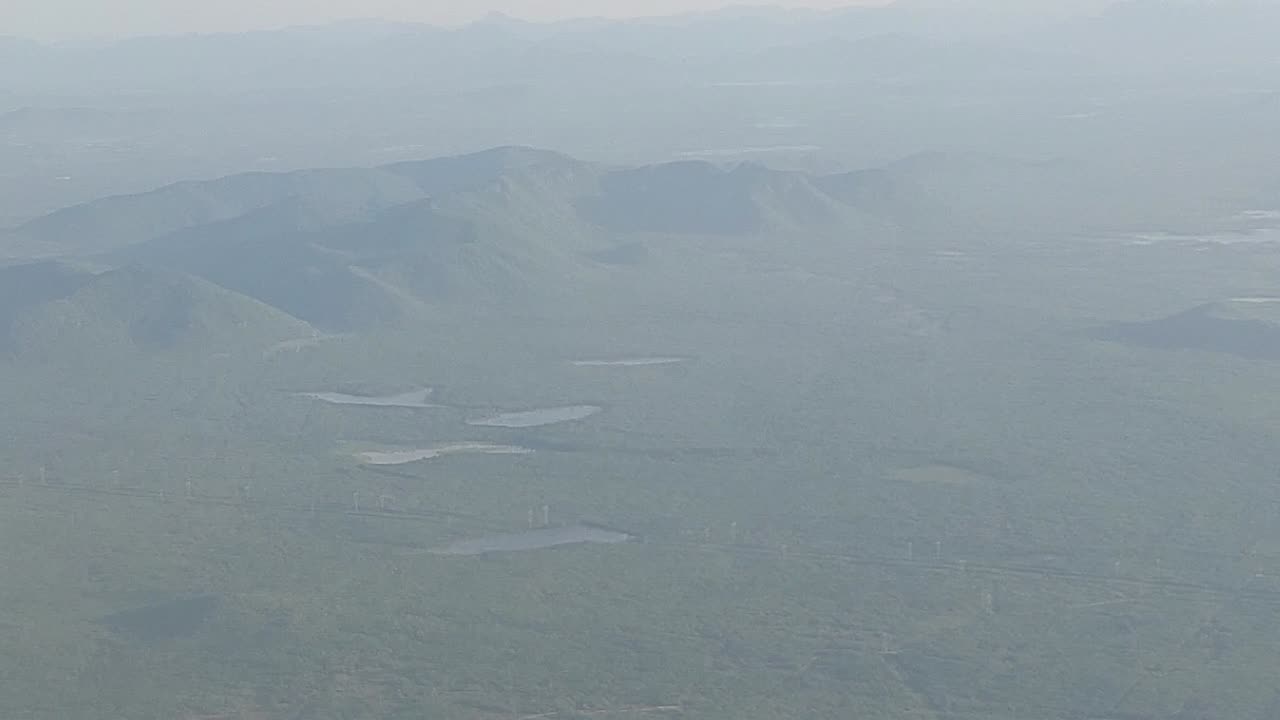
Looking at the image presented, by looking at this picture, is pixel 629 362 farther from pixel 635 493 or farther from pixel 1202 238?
pixel 1202 238

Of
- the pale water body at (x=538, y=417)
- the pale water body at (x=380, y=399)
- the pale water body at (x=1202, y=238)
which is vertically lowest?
the pale water body at (x=1202, y=238)

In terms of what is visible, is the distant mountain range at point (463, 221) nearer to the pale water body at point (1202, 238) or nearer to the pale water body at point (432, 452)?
the pale water body at point (1202, 238)

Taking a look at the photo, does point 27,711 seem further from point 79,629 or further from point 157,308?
point 157,308

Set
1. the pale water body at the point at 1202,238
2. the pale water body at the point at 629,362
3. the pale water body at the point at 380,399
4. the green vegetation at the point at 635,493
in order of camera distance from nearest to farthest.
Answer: the green vegetation at the point at 635,493 → the pale water body at the point at 380,399 → the pale water body at the point at 629,362 → the pale water body at the point at 1202,238

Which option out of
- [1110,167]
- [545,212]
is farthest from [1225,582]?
[1110,167]

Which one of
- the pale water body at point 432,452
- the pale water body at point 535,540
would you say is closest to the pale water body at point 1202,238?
the pale water body at point 432,452

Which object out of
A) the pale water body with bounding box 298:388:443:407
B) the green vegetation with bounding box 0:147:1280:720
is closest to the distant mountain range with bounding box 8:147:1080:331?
the green vegetation with bounding box 0:147:1280:720
